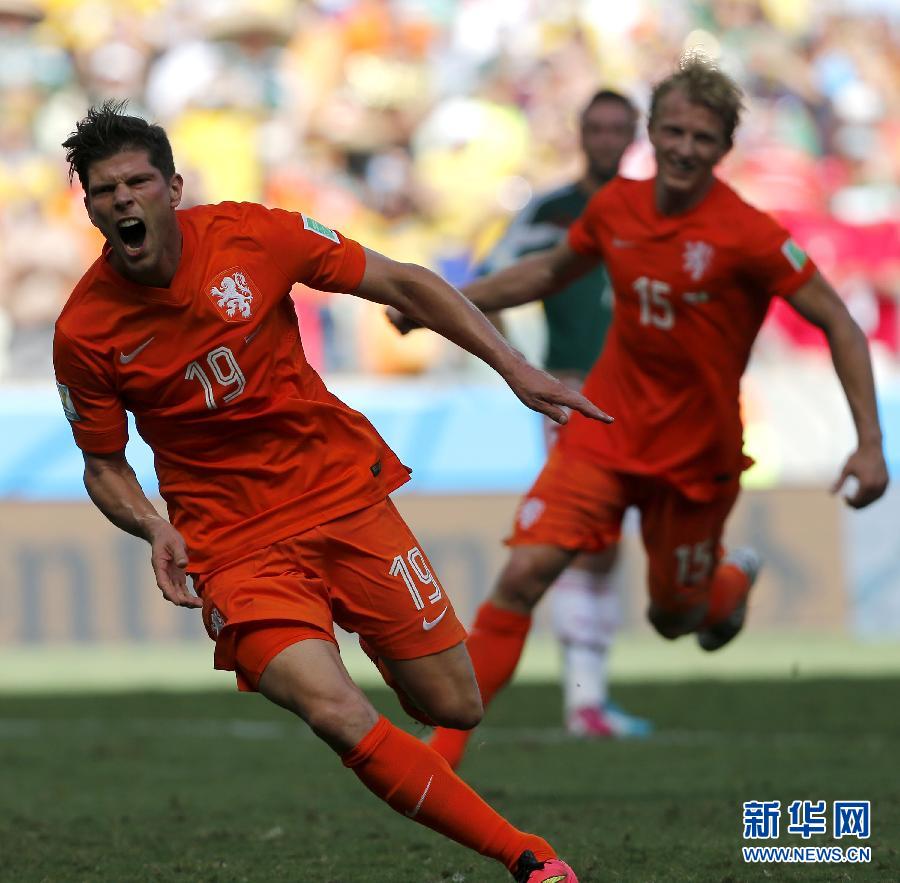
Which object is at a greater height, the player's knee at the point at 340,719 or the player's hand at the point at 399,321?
the player's hand at the point at 399,321

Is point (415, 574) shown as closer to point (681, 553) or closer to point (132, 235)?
point (132, 235)

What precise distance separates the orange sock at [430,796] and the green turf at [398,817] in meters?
0.47

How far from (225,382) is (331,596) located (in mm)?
642

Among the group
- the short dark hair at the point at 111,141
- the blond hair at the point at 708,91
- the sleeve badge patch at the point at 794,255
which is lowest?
the sleeve badge patch at the point at 794,255

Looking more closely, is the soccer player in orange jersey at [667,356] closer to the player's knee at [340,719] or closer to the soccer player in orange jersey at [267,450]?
the soccer player in orange jersey at [267,450]

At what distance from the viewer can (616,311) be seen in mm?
6621

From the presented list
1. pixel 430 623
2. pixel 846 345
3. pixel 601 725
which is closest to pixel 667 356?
pixel 846 345

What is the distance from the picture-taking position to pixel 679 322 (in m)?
6.41

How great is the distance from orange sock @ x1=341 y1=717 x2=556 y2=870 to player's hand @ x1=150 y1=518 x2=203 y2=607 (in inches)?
22.5

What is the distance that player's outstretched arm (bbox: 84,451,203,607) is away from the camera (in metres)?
4.36

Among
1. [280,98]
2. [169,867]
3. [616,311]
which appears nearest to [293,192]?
[280,98]

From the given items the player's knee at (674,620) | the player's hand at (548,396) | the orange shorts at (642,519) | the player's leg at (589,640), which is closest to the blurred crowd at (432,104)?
the player's leg at (589,640)

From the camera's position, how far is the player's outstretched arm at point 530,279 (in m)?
6.60

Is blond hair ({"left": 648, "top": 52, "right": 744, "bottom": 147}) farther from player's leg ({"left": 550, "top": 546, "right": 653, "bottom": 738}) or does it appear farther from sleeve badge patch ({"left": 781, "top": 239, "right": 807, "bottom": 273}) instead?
player's leg ({"left": 550, "top": 546, "right": 653, "bottom": 738})
